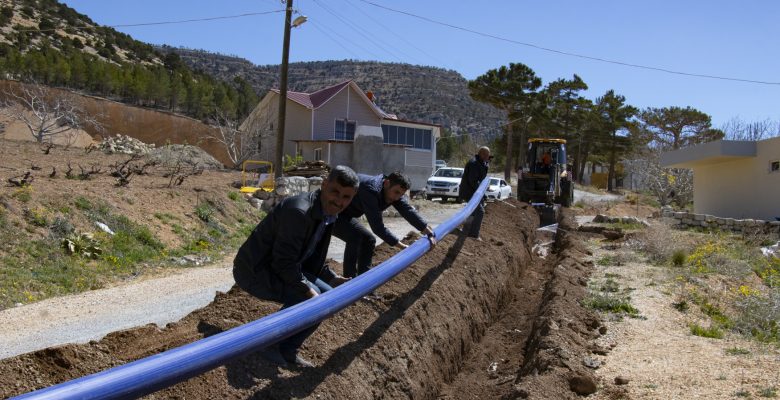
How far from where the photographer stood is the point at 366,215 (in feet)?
19.8

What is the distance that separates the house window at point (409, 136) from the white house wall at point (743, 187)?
1760 centimetres

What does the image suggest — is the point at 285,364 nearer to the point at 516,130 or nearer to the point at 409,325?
the point at 409,325

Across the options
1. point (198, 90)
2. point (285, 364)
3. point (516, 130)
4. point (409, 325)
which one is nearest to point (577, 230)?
point (409, 325)

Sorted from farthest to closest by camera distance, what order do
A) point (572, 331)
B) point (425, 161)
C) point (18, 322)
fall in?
point (425, 161) < point (18, 322) < point (572, 331)

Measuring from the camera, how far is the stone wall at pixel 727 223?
18219 millimetres

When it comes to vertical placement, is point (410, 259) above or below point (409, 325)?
above

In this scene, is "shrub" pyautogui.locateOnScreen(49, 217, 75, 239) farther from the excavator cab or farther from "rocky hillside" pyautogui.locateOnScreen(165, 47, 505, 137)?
"rocky hillside" pyautogui.locateOnScreen(165, 47, 505, 137)

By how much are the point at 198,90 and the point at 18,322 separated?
5005 cm

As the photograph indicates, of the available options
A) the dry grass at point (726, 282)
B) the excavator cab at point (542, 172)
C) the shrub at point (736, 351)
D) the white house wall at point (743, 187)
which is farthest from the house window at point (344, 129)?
the shrub at point (736, 351)

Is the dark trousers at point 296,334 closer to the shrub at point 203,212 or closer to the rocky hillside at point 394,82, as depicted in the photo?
the shrub at point 203,212

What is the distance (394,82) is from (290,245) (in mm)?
106828

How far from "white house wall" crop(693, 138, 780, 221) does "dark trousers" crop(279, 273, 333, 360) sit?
2005cm

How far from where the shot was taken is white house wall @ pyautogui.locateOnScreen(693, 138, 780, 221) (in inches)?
822

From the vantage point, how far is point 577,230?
1764cm
